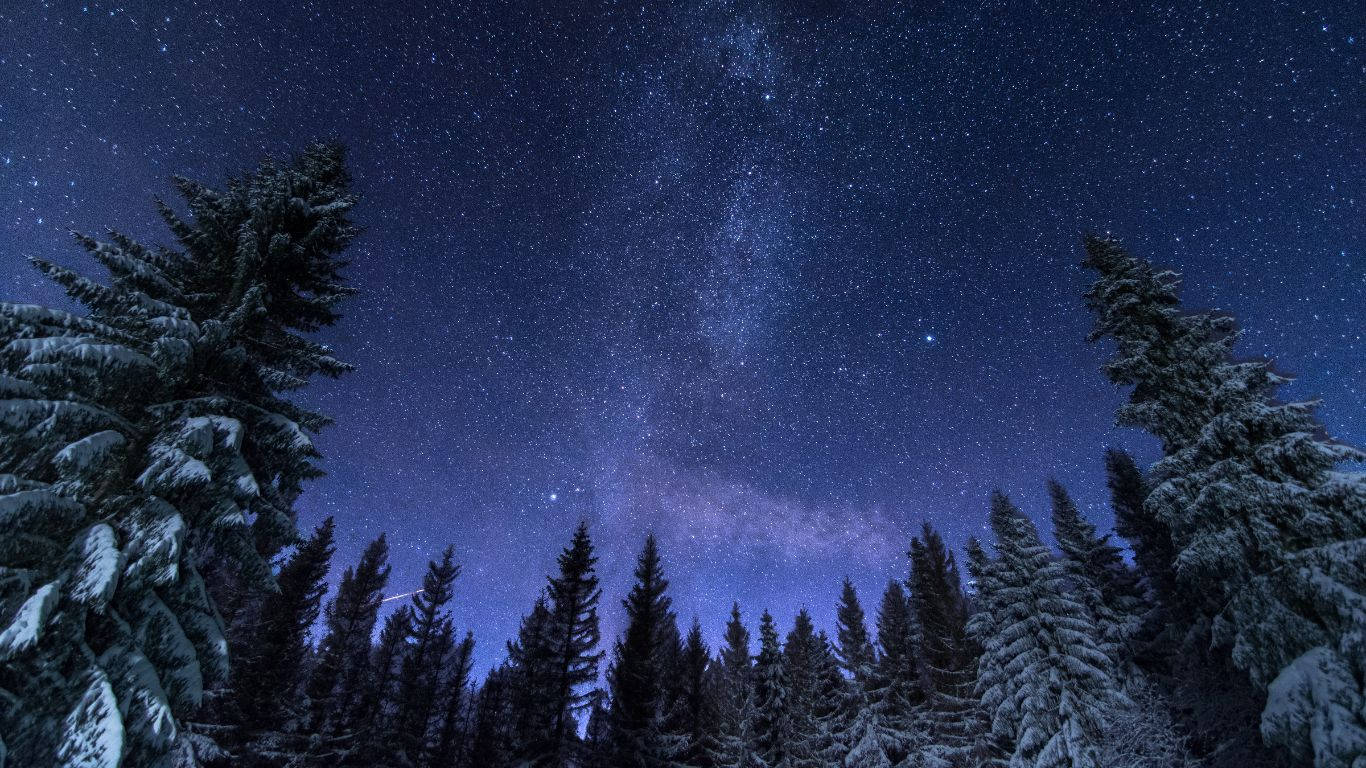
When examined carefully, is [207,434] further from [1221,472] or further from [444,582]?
[444,582]

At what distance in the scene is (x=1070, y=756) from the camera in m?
16.9

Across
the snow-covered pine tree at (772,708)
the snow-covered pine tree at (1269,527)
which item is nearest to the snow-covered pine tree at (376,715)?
the snow-covered pine tree at (772,708)

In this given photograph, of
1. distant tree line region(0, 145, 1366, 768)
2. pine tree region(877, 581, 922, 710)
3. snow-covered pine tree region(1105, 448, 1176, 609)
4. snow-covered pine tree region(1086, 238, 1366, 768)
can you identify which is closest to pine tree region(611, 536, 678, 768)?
distant tree line region(0, 145, 1366, 768)

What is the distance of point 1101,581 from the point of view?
2764cm

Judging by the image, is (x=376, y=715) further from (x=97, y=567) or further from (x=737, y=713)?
(x=97, y=567)

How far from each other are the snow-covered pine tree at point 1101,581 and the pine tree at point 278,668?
33467 millimetres

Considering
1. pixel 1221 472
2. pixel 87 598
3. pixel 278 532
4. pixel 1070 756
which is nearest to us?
pixel 87 598

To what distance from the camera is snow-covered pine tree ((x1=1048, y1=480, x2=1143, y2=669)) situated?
24.0 meters

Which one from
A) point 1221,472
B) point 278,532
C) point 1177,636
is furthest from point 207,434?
point 1177,636

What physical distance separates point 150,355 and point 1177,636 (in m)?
30.5

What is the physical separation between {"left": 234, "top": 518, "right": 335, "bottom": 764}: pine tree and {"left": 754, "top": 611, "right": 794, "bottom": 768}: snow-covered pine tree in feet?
63.9

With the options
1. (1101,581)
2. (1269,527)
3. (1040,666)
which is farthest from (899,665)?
(1269,527)

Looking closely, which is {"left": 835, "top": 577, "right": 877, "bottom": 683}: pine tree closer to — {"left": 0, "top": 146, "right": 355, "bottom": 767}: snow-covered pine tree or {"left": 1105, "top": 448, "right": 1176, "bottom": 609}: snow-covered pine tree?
{"left": 1105, "top": 448, "right": 1176, "bottom": 609}: snow-covered pine tree

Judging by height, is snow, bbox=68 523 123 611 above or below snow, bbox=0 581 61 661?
above
